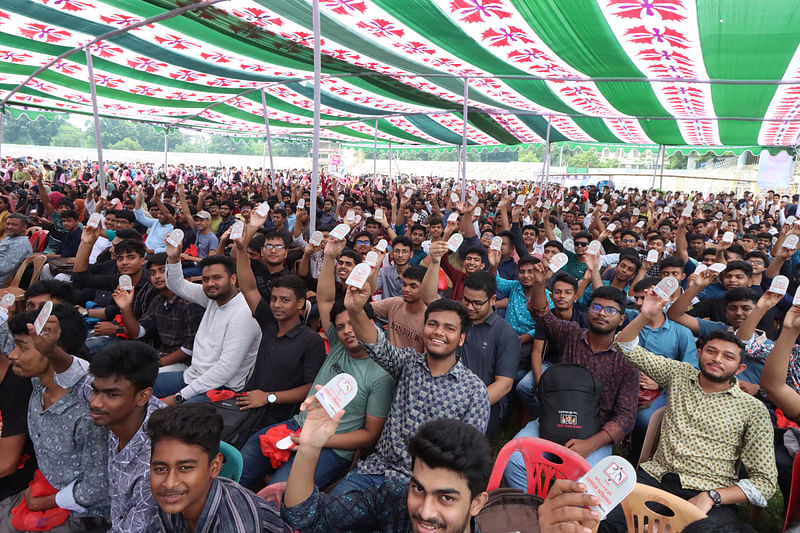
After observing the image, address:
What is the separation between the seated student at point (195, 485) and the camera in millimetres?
1509

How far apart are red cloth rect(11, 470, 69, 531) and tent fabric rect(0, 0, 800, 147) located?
4.66 m

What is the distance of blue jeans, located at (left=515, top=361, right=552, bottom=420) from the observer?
129 inches

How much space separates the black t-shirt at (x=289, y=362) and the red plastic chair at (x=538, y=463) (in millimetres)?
1219

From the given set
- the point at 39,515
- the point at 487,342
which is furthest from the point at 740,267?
the point at 39,515

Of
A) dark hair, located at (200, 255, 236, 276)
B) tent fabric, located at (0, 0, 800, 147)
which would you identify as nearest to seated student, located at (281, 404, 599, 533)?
dark hair, located at (200, 255, 236, 276)

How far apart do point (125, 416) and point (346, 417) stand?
996mm

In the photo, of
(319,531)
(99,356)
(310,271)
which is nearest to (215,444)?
(319,531)

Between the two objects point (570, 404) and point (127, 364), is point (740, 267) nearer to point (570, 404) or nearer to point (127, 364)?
point (570, 404)

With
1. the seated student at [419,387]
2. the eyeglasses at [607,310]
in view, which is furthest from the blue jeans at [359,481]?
the eyeglasses at [607,310]

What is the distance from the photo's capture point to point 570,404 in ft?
8.61

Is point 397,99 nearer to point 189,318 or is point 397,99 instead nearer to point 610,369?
point 189,318

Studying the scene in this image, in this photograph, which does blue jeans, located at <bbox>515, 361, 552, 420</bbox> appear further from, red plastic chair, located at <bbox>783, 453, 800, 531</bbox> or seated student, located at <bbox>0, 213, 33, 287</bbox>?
seated student, located at <bbox>0, 213, 33, 287</bbox>

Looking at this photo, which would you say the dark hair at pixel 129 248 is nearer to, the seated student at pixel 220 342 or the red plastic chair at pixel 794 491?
the seated student at pixel 220 342

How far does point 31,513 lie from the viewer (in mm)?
2018
